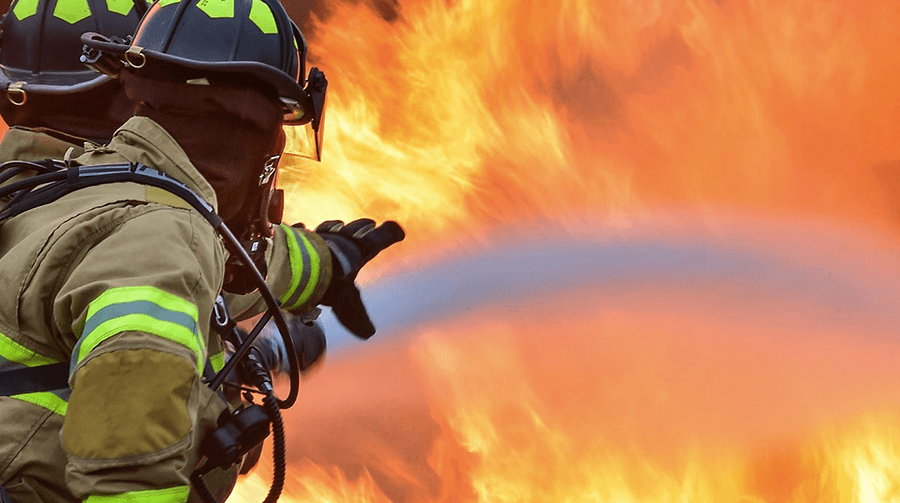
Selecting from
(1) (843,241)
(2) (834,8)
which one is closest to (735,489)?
(1) (843,241)

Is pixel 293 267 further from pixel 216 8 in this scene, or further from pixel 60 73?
pixel 216 8

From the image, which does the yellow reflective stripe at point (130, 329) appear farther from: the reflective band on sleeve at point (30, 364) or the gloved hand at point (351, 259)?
the gloved hand at point (351, 259)

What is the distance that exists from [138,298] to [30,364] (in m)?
0.39

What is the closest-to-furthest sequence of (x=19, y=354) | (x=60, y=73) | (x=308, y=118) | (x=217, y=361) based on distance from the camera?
(x=19, y=354)
(x=217, y=361)
(x=308, y=118)
(x=60, y=73)

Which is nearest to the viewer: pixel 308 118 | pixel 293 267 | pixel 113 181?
pixel 113 181

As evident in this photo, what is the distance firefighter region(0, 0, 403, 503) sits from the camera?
5.97ft

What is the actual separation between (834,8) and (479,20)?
1.77 meters

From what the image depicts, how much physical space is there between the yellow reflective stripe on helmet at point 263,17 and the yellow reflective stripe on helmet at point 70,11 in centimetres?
132

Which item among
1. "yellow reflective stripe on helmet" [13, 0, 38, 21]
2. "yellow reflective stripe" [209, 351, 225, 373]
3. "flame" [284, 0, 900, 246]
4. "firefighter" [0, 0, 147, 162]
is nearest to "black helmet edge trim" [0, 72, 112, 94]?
"firefighter" [0, 0, 147, 162]

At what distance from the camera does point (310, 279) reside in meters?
3.84

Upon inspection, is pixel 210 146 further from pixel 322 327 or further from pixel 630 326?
pixel 630 326

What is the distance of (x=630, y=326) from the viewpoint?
4.82m

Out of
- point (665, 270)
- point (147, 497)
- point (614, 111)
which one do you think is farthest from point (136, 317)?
point (665, 270)

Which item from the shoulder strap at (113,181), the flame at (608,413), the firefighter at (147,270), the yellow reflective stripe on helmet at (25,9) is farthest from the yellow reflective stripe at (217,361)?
the flame at (608,413)
